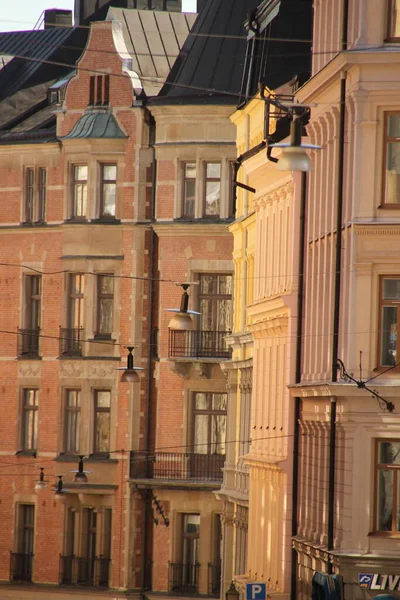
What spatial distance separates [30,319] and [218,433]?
22.9 feet

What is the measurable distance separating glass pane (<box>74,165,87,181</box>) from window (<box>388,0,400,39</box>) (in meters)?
25.7

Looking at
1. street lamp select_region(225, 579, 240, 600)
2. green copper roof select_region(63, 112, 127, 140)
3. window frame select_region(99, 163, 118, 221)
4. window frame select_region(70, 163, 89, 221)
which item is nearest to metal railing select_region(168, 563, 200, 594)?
window frame select_region(99, 163, 118, 221)

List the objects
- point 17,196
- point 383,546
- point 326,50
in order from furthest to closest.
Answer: point 17,196
point 326,50
point 383,546

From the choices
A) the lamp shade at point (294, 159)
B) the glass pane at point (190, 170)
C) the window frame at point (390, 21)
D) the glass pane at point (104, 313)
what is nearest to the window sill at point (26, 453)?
the glass pane at point (104, 313)

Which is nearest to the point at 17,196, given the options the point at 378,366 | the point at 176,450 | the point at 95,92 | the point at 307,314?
the point at 95,92

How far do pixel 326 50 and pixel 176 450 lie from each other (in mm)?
21829

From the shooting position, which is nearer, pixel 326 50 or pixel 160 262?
pixel 326 50

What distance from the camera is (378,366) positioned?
38.2 meters

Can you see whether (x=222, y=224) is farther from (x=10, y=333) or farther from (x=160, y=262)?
(x=10, y=333)

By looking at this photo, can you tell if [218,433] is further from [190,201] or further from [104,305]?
[190,201]

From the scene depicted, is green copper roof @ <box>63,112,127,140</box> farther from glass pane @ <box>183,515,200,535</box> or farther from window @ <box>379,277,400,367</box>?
window @ <box>379,277,400,367</box>

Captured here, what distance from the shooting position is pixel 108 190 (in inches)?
2483

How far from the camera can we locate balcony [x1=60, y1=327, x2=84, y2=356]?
206ft

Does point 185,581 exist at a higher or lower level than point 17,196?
lower
